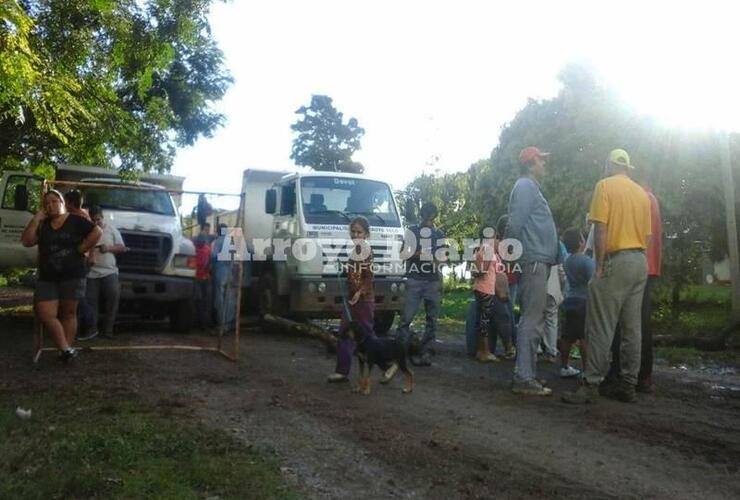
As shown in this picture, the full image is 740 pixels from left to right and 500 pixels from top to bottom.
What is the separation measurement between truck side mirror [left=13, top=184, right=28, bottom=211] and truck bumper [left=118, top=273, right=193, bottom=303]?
2483mm

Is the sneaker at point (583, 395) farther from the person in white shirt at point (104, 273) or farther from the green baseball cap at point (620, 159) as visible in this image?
the person in white shirt at point (104, 273)

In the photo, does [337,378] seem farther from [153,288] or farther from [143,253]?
[143,253]

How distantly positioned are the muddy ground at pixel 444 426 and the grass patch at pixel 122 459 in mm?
250

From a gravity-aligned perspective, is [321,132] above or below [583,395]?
above

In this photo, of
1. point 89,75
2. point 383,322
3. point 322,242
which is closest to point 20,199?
point 89,75

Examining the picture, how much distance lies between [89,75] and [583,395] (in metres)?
10.3

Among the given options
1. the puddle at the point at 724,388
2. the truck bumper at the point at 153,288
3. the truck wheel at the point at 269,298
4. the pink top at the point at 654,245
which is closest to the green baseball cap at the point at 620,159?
the pink top at the point at 654,245

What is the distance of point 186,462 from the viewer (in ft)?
14.8

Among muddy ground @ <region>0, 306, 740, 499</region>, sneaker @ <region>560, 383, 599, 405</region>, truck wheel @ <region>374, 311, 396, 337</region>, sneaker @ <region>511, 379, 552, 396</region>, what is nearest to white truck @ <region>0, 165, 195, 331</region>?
muddy ground @ <region>0, 306, 740, 499</region>

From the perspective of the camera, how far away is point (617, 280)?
6.52 meters

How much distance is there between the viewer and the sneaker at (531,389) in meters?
6.96

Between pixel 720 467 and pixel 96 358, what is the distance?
691 cm

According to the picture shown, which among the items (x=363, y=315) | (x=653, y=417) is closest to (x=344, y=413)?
(x=363, y=315)

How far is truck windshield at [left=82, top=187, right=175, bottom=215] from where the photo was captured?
40.8ft
